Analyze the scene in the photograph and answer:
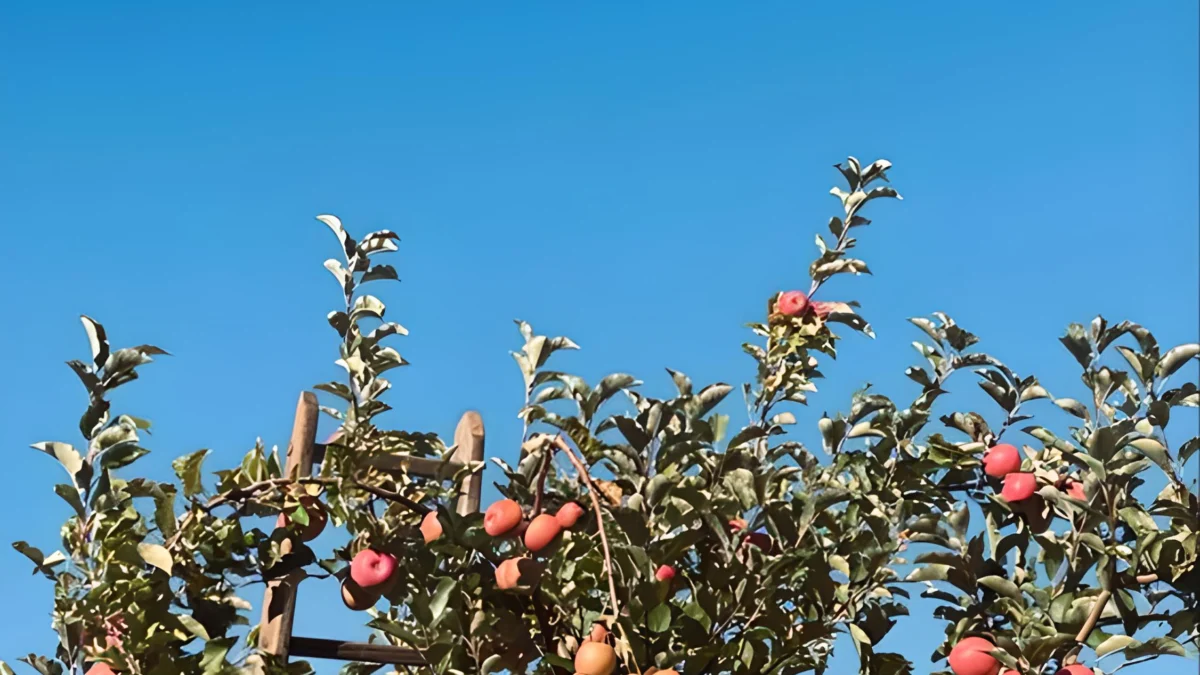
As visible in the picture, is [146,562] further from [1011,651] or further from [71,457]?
[1011,651]

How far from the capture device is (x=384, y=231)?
3189 mm

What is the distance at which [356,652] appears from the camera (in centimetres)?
314

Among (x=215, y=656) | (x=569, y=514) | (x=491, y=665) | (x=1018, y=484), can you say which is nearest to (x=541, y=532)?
(x=569, y=514)

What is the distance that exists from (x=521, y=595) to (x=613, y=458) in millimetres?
371

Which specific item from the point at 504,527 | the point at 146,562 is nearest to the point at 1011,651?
the point at 504,527

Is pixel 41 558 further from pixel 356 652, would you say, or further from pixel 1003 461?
pixel 1003 461

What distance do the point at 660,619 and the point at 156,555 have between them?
3.45 feet

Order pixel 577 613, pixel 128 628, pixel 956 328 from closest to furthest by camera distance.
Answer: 1. pixel 128 628
2. pixel 577 613
3. pixel 956 328

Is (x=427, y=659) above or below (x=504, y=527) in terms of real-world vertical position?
below

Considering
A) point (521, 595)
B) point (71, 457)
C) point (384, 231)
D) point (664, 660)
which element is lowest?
point (664, 660)

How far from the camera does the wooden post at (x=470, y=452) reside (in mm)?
3287

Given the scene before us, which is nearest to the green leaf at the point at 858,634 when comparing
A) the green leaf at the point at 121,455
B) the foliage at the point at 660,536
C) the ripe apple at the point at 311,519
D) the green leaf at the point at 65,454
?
the foliage at the point at 660,536

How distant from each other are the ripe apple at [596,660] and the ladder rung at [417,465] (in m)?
0.53

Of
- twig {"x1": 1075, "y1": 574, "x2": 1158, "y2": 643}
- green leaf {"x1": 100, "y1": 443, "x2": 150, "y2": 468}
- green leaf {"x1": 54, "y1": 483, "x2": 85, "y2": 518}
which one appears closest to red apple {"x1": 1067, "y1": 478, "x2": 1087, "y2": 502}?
twig {"x1": 1075, "y1": 574, "x2": 1158, "y2": 643}
